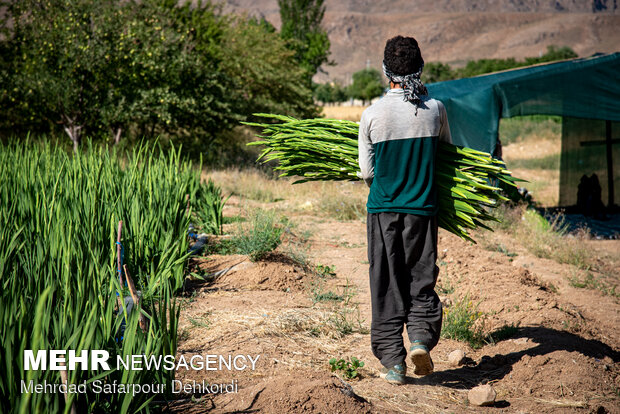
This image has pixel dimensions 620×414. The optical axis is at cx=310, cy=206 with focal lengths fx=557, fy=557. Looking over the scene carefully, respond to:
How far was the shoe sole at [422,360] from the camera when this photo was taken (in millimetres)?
3047

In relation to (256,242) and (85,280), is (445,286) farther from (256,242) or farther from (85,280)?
(85,280)

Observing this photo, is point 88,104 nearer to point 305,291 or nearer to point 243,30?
point 243,30

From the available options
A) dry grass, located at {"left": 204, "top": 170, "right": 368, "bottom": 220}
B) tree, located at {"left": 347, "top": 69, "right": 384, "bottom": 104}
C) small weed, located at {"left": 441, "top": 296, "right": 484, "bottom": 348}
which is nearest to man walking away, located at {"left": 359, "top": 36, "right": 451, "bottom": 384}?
small weed, located at {"left": 441, "top": 296, "right": 484, "bottom": 348}

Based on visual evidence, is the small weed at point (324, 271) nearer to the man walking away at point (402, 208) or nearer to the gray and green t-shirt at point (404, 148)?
the man walking away at point (402, 208)

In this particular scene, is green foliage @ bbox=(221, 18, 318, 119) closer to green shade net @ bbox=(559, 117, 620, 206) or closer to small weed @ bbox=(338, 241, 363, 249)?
green shade net @ bbox=(559, 117, 620, 206)

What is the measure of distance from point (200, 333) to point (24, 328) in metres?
1.62

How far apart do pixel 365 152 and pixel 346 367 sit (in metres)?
1.27

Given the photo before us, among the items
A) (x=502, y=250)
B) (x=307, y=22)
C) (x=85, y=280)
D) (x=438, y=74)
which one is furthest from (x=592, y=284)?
(x=438, y=74)

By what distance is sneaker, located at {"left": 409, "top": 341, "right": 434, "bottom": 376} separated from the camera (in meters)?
3.05

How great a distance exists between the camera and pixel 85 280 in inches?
114

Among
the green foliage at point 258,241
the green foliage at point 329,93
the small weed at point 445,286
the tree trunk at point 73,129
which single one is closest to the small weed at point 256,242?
the green foliage at point 258,241

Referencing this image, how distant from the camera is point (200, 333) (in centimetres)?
361

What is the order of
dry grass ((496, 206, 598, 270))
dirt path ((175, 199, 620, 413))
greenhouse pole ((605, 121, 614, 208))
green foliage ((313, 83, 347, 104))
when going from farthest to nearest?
1. green foliage ((313, 83, 347, 104))
2. greenhouse pole ((605, 121, 614, 208))
3. dry grass ((496, 206, 598, 270))
4. dirt path ((175, 199, 620, 413))

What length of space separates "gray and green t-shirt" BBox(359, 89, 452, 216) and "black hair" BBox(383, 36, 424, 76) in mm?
122
